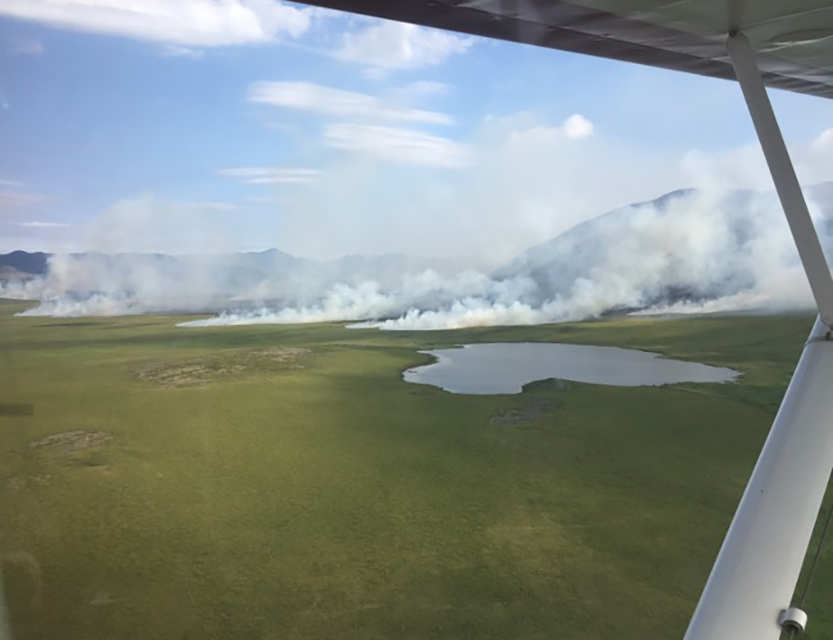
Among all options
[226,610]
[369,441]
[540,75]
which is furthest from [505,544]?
[540,75]

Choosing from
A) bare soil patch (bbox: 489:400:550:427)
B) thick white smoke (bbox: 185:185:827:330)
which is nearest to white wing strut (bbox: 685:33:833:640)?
bare soil patch (bbox: 489:400:550:427)

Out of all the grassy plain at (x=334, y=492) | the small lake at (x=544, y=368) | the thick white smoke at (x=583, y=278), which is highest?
the thick white smoke at (x=583, y=278)

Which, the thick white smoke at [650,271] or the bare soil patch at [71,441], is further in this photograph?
the thick white smoke at [650,271]

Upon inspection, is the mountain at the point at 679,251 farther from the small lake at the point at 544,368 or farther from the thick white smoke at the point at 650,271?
the small lake at the point at 544,368

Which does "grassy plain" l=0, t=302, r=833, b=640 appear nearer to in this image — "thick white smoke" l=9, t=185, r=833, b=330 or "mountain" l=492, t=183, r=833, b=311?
"thick white smoke" l=9, t=185, r=833, b=330

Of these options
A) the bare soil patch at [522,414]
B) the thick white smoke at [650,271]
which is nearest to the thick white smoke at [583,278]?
the thick white smoke at [650,271]

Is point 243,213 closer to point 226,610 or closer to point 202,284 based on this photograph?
point 202,284

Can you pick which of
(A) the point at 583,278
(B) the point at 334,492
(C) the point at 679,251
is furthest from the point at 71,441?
(C) the point at 679,251
